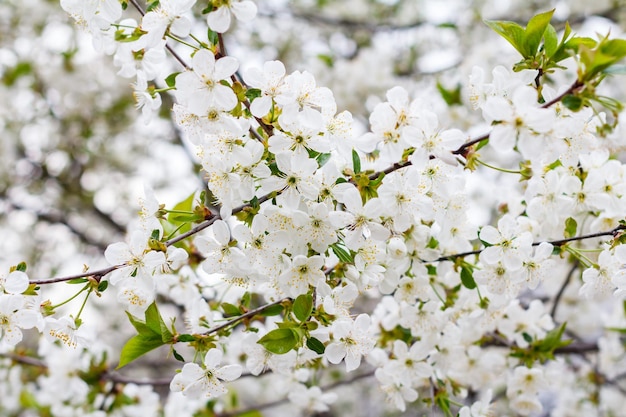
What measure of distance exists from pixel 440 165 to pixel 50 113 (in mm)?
3605

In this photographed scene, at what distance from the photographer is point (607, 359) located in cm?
244

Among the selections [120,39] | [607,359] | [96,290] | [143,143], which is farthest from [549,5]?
[96,290]

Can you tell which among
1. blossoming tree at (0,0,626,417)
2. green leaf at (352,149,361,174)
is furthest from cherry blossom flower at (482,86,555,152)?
green leaf at (352,149,361,174)

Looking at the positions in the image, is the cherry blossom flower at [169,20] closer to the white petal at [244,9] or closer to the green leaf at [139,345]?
the white petal at [244,9]

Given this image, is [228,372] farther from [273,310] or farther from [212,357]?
[273,310]

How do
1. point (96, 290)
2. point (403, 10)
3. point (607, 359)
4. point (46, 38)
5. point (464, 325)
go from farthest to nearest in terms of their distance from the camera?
point (403, 10) → point (46, 38) → point (607, 359) → point (464, 325) → point (96, 290)

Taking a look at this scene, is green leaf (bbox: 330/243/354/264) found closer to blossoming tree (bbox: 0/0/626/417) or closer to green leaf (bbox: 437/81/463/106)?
blossoming tree (bbox: 0/0/626/417)

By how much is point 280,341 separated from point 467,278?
1.58 ft

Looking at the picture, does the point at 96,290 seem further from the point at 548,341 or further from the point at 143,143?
the point at 143,143

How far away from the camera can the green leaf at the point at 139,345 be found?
1197 mm

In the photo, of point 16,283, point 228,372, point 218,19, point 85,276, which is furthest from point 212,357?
point 218,19

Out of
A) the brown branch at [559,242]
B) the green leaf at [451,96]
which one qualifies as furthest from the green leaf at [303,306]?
the green leaf at [451,96]

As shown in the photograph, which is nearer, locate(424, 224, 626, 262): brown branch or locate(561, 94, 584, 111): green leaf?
locate(561, 94, 584, 111): green leaf

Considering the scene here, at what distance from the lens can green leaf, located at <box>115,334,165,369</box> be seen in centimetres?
120
